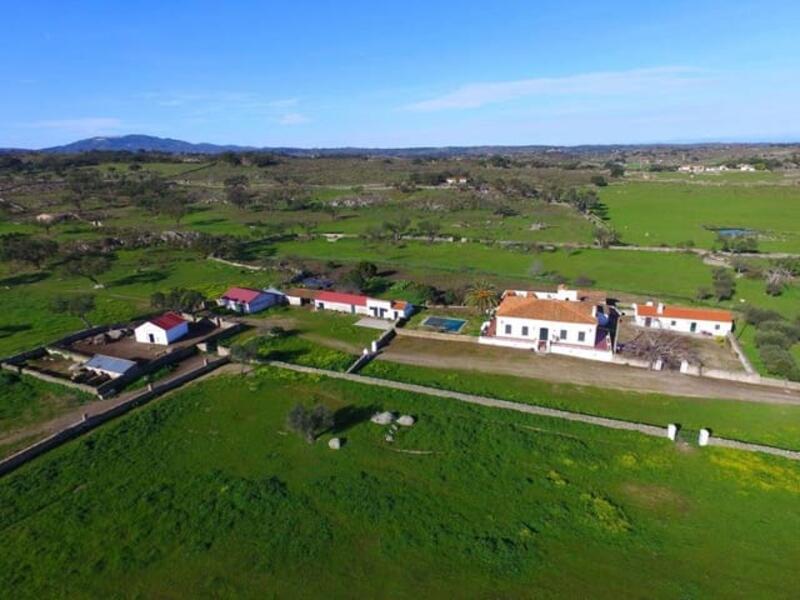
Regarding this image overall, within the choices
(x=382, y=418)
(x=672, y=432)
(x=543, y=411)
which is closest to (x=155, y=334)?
(x=382, y=418)

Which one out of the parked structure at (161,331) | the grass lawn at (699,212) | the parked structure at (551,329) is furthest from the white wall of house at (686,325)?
the grass lawn at (699,212)

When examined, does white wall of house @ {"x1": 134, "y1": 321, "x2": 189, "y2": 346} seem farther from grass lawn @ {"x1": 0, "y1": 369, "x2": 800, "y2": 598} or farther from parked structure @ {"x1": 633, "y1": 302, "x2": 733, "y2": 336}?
parked structure @ {"x1": 633, "y1": 302, "x2": 733, "y2": 336}

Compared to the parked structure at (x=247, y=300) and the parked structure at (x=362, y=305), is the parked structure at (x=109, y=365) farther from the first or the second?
the parked structure at (x=362, y=305)

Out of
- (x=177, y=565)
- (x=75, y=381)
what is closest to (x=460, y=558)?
(x=177, y=565)

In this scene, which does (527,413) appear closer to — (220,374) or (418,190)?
(220,374)

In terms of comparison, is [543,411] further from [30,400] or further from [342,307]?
[30,400]

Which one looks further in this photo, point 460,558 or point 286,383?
point 286,383

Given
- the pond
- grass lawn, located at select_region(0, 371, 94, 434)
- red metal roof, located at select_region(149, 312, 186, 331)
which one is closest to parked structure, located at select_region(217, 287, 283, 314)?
red metal roof, located at select_region(149, 312, 186, 331)
